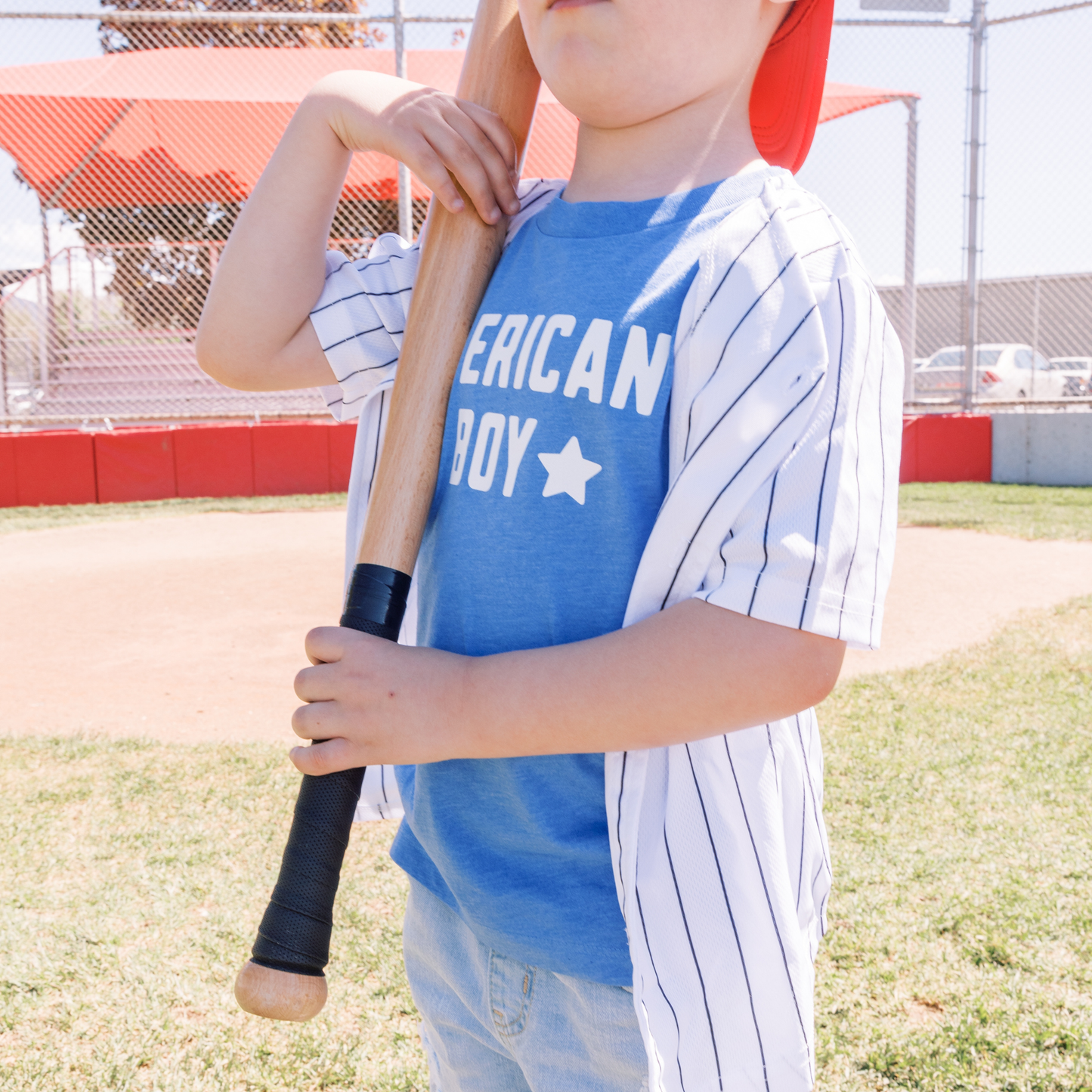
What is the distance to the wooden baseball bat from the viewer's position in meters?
0.80

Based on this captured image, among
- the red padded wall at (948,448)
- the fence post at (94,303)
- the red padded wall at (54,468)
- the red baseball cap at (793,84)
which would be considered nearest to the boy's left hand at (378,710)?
the red baseball cap at (793,84)

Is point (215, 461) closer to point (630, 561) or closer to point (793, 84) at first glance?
point (793, 84)

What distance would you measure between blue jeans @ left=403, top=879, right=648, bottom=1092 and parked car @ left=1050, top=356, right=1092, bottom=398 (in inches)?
502

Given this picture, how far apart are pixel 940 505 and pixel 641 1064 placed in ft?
23.9

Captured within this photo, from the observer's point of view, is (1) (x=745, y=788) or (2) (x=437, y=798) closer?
(1) (x=745, y=788)

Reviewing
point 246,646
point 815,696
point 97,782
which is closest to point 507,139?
point 815,696

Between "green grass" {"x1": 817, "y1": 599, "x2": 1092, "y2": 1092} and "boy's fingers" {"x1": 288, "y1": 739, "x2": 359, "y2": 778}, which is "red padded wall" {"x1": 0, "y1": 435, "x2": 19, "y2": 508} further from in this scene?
"boy's fingers" {"x1": 288, "y1": 739, "x2": 359, "y2": 778}

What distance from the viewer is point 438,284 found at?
92 cm

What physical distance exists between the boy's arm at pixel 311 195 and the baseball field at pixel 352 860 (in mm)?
1165

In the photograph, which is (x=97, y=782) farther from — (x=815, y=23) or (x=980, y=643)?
(x=980, y=643)

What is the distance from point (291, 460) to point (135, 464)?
1204mm

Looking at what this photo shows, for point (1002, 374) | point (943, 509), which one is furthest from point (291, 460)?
point (1002, 374)

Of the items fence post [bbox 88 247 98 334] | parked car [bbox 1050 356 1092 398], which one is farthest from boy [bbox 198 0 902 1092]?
parked car [bbox 1050 356 1092 398]

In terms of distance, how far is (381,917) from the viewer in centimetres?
208
